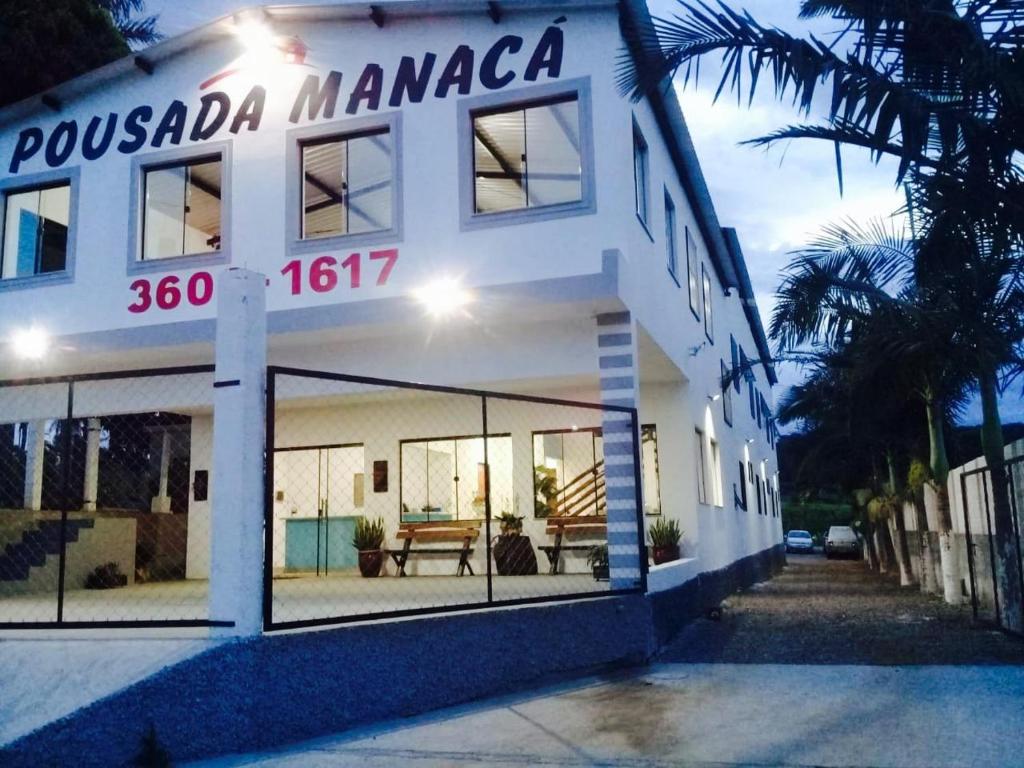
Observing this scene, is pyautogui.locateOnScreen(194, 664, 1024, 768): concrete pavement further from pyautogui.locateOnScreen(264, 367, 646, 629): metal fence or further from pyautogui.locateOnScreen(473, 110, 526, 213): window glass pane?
pyautogui.locateOnScreen(473, 110, 526, 213): window glass pane

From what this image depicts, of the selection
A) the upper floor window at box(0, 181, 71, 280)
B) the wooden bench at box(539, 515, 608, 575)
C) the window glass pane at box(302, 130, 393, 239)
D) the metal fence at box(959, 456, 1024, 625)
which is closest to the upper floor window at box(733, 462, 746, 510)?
the wooden bench at box(539, 515, 608, 575)

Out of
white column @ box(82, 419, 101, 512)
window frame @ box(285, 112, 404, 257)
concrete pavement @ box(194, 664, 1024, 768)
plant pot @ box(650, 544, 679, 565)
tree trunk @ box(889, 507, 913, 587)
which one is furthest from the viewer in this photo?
tree trunk @ box(889, 507, 913, 587)

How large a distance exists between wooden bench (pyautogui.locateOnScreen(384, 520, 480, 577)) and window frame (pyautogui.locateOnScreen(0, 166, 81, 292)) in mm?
6287

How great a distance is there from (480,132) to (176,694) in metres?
8.40

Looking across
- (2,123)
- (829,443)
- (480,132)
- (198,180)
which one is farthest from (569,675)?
(829,443)

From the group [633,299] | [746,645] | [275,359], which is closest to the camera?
[746,645]

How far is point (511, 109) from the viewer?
12.0 m

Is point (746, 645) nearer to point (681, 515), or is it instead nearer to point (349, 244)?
point (681, 515)

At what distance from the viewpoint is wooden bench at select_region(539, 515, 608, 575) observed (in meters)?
14.3

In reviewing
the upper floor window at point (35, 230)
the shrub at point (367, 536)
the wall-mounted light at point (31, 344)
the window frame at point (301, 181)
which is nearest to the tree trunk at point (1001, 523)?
the window frame at point (301, 181)

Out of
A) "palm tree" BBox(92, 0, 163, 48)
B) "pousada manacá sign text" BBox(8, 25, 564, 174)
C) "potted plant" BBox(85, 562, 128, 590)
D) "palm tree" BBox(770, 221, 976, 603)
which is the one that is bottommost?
"potted plant" BBox(85, 562, 128, 590)

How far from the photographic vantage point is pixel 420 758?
5801mm

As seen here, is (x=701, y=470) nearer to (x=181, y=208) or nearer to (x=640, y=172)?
(x=640, y=172)

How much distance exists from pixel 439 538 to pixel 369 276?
15.3ft
